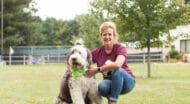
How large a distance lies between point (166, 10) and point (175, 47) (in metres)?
28.9

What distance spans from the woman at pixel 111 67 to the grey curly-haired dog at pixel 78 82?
0.12 m

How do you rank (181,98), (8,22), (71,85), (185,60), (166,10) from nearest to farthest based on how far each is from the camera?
(71,85)
(181,98)
(166,10)
(185,60)
(8,22)

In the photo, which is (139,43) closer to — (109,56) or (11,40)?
(109,56)

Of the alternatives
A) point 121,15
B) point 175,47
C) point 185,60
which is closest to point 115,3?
point 121,15

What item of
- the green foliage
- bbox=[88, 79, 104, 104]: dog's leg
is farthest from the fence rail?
bbox=[88, 79, 104, 104]: dog's leg

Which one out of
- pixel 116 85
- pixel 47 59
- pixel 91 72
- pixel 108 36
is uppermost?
pixel 108 36

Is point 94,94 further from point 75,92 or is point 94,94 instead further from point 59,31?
point 59,31

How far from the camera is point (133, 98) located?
35.3 ft

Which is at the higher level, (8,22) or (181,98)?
(8,22)

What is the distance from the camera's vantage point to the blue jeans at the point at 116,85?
20.9 ft

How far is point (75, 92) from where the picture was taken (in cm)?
629

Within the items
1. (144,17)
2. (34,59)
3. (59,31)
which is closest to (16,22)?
(34,59)

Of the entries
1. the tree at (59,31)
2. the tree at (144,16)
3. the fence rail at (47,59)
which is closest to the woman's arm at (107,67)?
the tree at (144,16)

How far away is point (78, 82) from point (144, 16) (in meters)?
13.3
